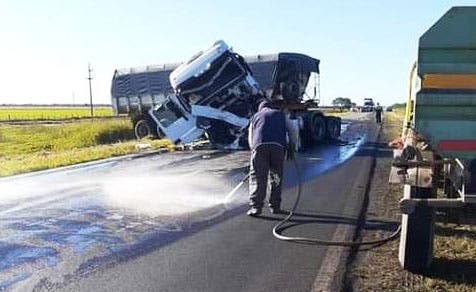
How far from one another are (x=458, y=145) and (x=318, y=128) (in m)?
19.9

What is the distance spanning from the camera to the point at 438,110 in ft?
17.4

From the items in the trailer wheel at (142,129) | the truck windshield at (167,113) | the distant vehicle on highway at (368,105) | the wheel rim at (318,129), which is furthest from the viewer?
the distant vehicle on highway at (368,105)

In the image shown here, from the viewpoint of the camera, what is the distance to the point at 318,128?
25.1 metres

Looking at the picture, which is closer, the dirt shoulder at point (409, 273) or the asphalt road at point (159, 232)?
the dirt shoulder at point (409, 273)

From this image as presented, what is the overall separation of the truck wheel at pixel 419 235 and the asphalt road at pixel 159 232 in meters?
0.86

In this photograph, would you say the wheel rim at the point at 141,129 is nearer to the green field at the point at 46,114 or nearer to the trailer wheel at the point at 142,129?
the trailer wheel at the point at 142,129

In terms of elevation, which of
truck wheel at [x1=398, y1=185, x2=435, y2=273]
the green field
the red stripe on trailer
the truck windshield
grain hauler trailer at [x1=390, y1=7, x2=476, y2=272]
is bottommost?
the green field

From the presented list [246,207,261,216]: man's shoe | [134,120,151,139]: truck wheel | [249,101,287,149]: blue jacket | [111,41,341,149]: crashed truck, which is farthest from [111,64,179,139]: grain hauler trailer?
[246,207,261,216]: man's shoe

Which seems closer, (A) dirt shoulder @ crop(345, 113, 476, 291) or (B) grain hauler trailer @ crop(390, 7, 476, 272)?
(B) grain hauler trailer @ crop(390, 7, 476, 272)

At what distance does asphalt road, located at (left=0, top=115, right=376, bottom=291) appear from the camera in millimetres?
5773

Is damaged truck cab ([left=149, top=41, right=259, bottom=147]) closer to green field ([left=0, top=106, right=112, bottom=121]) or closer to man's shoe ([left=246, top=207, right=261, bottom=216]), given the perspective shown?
man's shoe ([left=246, top=207, right=261, bottom=216])

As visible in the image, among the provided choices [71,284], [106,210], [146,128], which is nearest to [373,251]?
[71,284]

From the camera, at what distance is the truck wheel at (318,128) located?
24.3 m

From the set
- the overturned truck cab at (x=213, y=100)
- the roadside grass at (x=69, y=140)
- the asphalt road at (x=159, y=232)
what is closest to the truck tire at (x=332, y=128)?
the overturned truck cab at (x=213, y=100)
